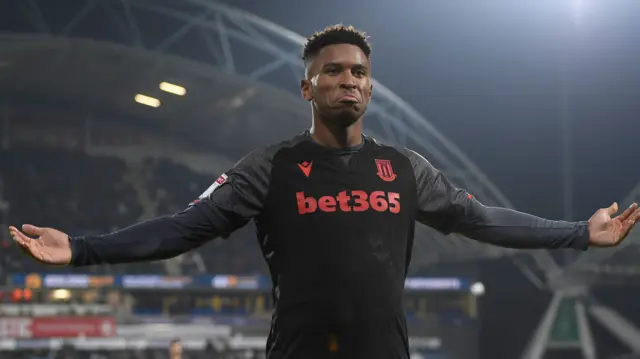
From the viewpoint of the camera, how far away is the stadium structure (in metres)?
8.52

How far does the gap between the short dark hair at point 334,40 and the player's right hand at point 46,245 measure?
0.82m

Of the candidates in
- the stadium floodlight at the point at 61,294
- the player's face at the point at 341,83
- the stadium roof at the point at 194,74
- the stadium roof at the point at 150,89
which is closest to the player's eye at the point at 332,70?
the player's face at the point at 341,83

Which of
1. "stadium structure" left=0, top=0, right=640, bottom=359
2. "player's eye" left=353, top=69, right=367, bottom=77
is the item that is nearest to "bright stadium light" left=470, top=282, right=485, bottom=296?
"stadium structure" left=0, top=0, right=640, bottom=359

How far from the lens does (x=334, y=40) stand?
211 cm

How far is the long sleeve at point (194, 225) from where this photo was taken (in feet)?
6.40

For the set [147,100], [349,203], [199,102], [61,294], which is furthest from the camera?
[199,102]

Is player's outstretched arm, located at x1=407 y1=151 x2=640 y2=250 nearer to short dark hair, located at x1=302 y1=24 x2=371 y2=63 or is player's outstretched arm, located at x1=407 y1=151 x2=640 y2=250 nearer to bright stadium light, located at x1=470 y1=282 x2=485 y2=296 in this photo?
short dark hair, located at x1=302 y1=24 x2=371 y2=63

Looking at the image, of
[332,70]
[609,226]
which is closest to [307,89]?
[332,70]

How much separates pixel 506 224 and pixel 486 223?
59mm

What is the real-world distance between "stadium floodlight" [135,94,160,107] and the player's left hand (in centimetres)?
748

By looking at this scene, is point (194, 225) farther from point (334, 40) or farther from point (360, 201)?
point (334, 40)

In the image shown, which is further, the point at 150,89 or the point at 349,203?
the point at 150,89

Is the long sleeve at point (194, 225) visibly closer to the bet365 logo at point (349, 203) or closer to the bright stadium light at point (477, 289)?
the bet365 logo at point (349, 203)

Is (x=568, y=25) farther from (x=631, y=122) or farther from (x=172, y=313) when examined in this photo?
(x=172, y=313)
